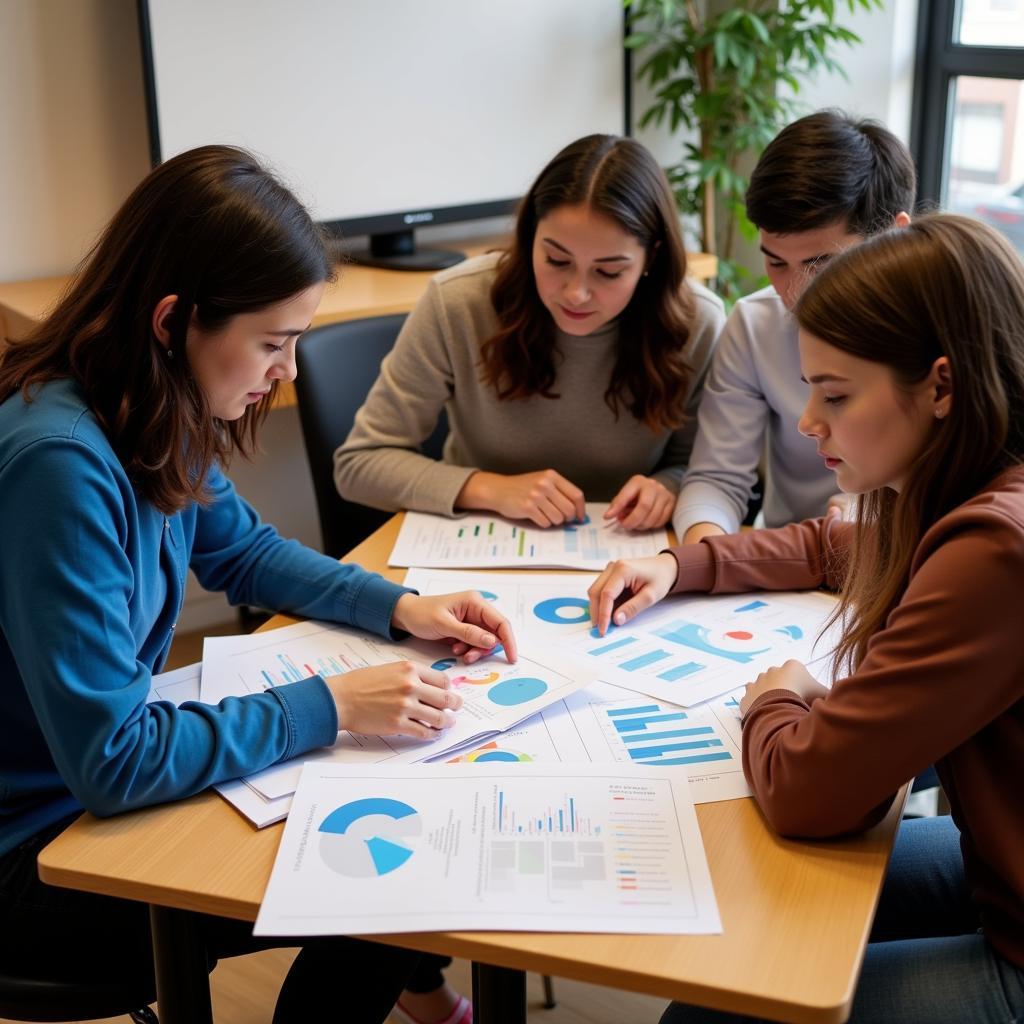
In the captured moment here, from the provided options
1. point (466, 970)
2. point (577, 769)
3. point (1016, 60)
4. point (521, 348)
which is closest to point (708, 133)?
point (1016, 60)

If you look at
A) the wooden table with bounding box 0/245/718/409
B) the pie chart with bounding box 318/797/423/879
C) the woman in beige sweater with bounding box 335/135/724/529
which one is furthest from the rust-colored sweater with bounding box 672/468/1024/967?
the wooden table with bounding box 0/245/718/409

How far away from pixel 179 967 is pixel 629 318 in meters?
1.21

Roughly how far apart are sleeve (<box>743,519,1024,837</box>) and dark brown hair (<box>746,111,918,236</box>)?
736 millimetres

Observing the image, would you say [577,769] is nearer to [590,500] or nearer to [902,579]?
[902,579]

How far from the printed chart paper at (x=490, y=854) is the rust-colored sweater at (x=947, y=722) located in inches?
4.4

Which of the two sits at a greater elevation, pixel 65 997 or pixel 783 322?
pixel 783 322

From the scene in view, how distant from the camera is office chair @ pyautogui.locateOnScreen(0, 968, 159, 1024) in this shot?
1180 mm

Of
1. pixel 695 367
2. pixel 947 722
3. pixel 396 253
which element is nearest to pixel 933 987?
pixel 947 722

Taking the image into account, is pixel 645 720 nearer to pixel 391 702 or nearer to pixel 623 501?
pixel 391 702

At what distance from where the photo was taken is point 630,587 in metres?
1.46

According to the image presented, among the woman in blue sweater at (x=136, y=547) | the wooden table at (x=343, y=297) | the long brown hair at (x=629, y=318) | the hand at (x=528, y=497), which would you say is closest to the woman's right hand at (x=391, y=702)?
the woman in blue sweater at (x=136, y=547)

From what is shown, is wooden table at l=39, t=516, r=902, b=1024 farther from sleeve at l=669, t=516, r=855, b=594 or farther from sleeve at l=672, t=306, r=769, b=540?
sleeve at l=672, t=306, r=769, b=540

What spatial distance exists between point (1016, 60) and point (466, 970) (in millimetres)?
2498

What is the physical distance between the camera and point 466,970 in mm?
1902
